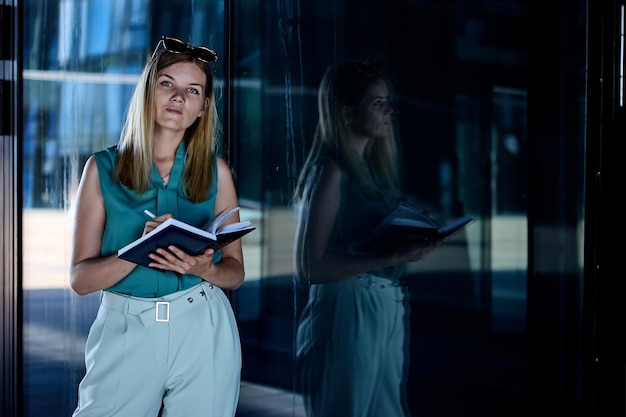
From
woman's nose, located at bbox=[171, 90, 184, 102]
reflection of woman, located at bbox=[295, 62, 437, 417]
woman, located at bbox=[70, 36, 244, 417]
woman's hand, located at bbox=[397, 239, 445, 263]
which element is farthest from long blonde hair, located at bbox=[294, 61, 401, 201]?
woman's nose, located at bbox=[171, 90, 184, 102]

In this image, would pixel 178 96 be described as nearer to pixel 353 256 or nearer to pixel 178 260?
pixel 178 260

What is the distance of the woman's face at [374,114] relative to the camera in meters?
3.00

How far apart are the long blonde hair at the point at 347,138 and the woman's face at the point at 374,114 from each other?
0.06ft

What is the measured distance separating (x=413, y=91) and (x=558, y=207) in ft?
1.90

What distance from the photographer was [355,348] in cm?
321

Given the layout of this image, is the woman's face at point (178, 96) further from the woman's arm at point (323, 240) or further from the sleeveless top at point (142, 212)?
the woman's arm at point (323, 240)

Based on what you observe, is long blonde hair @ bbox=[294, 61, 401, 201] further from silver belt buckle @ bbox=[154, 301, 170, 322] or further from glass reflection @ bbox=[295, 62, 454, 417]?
silver belt buckle @ bbox=[154, 301, 170, 322]

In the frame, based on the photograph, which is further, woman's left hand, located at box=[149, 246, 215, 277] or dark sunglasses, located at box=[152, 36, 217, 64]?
dark sunglasses, located at box=[152, 36, 217, 64]

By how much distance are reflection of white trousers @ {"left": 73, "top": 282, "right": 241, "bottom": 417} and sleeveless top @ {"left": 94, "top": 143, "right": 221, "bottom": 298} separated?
40 millimetres

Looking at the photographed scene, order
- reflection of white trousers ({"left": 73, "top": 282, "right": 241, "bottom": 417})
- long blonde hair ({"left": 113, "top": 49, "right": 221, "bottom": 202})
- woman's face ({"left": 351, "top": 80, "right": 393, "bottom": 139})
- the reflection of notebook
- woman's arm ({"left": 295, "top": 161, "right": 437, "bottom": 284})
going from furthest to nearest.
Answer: woman's arm ({"left": 295, "top": 161, "right": 437, "bottom": 284}), woman's face ({"left": 351, "top": 80, "right": 393, "bottom": 139}), the reflection of notebook, long blonde hair ({"left": 113, "top": 49, "right": 221, "bottom": 202}), reflection of white trousers ({"left": 73, "top": 282, "right": 241, "bottom": 417})

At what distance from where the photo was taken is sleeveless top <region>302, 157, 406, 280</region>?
9.93 feet

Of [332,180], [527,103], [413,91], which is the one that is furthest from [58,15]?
[527,103]

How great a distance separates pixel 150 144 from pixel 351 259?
33.1 inches

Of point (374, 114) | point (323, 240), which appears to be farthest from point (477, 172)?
point (323, 240)
